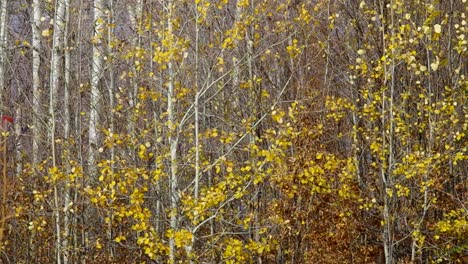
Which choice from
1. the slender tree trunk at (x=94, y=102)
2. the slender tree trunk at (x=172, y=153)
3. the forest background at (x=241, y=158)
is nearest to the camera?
the slender tree trunk at (x=172, y=153)

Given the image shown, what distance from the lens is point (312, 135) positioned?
9359mm

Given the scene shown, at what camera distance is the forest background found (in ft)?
26.6

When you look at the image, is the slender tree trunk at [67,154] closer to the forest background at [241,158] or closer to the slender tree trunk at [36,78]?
the forest background at [241,158]

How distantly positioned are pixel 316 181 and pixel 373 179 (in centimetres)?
143

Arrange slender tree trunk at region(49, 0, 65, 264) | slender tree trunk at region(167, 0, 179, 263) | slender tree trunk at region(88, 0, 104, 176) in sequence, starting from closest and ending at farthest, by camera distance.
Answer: slender tree trunk at region(167, 0, 179, 263)
slender tree trunk at region(49, 0, 65, 264)
slender tree trunk at region(88, 0, 104, 176)

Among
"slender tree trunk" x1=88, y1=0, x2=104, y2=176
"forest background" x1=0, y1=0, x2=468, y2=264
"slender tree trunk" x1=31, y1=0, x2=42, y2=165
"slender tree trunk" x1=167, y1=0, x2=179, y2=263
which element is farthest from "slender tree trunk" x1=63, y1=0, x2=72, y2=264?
"slender tree trunk" x1=167, y1=0, x2=179, y2=263

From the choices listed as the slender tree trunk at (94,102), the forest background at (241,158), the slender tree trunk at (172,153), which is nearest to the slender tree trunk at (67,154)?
the forest background at (241,158)

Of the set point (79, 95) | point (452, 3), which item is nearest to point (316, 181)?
point (79, 95)

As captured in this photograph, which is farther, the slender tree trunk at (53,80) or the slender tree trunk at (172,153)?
the slender tree trunk at (53,80)

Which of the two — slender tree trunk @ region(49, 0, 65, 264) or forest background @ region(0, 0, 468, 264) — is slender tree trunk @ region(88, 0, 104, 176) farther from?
slender tree trunk @ region(49, 0, 65, 264)

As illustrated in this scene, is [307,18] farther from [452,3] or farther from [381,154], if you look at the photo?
[452,3]

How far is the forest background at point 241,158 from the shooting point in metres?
8.12

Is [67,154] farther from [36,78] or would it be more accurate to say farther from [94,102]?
[36,78]

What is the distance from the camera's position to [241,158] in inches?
420
